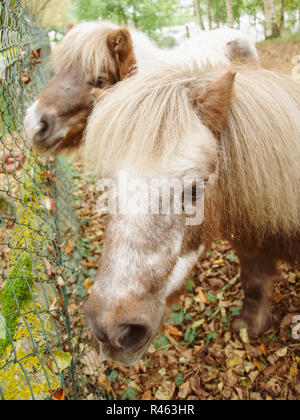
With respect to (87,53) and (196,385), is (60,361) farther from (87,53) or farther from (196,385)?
(87,53)

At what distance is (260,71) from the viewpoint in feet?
7.25

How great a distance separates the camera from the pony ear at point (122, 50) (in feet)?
11.5

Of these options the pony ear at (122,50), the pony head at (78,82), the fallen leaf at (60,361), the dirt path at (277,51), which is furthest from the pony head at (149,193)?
the dirt path at (277,51)

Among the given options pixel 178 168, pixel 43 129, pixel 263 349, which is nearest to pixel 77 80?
pixel 43 129

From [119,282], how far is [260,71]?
6.64ft

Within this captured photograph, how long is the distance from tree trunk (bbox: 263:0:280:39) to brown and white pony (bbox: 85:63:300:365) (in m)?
7.58

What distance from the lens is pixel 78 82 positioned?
11.6ft

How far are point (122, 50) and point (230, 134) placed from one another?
96.7 inches

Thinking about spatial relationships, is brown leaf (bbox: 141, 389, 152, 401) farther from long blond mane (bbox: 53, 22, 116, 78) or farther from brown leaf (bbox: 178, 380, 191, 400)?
long blond mane (bbox: 53, 22, 116, 78)

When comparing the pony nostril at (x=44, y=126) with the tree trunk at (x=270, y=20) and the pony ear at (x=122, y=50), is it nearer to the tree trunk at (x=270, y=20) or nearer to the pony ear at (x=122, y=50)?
the pony ear at (x=122, y=50)

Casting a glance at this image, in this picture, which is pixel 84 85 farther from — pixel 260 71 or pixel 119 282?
pixel 119 282

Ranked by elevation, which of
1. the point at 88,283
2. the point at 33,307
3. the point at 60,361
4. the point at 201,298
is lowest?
the point at 201,298

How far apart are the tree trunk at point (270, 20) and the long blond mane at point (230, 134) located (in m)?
7.75
